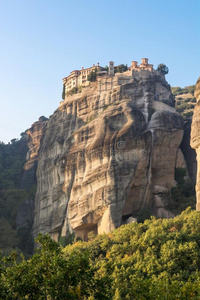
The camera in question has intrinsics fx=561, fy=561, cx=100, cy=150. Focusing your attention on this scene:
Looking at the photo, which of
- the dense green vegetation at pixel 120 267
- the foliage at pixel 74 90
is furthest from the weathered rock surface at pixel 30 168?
the dense green vegetation at pixel 120 267

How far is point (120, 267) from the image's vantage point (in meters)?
40.2

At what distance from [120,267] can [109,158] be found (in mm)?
16239

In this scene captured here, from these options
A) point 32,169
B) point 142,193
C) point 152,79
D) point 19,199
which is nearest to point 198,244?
point 142,193

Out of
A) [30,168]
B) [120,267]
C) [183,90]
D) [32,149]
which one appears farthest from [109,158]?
[183,90]

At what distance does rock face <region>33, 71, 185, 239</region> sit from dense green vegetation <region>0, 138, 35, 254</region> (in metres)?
2.24

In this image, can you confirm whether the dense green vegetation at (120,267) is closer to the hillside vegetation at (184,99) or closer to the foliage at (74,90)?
the foliage at (74,90)

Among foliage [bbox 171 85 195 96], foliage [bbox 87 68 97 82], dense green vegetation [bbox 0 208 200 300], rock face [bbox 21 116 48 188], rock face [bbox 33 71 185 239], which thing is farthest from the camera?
foliage [bbox 171 85 195 96]

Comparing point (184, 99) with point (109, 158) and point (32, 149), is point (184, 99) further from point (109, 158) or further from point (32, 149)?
point (109, 158)

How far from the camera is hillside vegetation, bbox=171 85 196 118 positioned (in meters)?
86.3

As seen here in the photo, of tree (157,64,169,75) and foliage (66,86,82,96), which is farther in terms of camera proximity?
tree (157,64,169,75)

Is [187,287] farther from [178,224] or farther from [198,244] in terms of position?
[178,224]

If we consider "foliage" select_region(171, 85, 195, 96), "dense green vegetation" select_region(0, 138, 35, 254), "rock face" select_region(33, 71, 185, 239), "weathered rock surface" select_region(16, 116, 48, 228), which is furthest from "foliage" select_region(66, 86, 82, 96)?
"foliage" select_region(171, 85, 195, 96)

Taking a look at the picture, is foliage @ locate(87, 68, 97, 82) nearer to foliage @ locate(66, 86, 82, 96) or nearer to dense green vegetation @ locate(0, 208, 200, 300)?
foliage @ locate(66, 86, 82, 96)

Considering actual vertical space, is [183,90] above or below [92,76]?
above
